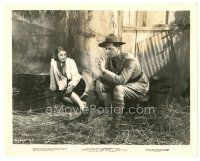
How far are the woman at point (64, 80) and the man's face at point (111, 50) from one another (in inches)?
9.5

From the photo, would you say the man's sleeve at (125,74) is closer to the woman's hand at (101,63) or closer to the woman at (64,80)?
the woman's hand at (101,63)

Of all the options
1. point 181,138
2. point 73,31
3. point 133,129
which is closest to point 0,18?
point 73,31

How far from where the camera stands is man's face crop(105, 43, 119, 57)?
3262 mm

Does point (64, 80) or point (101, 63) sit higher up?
point (101, 63)

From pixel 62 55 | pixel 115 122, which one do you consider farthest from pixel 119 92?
pixel 62 55

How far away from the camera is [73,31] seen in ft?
10.7

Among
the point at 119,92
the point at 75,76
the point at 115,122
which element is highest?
the point at 75,76

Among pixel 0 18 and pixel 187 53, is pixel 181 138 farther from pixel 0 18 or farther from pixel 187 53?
pixel 0 18

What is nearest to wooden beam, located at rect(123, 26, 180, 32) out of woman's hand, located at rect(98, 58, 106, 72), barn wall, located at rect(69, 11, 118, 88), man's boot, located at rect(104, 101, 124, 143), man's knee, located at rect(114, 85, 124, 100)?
barn wall, located at rect(69, 11, 118, 88)

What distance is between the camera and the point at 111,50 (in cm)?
327

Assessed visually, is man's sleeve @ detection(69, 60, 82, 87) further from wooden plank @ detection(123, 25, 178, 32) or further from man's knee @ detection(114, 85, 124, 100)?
wooden plank @ detection(123, 25, 178, 32)

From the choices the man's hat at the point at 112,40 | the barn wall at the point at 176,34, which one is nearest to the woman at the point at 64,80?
the man's hat at the point at 112,40

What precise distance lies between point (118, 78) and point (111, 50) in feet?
0.64

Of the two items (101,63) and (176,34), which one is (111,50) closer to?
(101,63)
